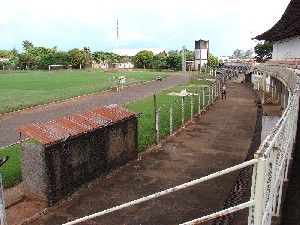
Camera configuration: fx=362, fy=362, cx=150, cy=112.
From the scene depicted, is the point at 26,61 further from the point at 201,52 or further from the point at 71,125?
the point at 71,125

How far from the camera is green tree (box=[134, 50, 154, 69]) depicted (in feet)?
287

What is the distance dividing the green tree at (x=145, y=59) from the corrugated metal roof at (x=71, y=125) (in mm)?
77400

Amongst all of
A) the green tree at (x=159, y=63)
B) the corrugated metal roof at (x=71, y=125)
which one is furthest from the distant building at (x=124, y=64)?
the corrugated metal roof at (x=71, y=125)

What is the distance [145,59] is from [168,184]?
3163 inches

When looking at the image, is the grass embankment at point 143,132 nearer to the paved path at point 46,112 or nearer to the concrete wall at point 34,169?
the concrete wall at point 34,169

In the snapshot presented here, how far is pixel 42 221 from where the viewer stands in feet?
24.3

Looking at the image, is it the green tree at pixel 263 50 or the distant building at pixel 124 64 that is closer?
the green tree at pixel 263 50

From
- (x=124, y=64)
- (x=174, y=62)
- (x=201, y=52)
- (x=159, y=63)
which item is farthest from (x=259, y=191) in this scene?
(x=124, y=64)

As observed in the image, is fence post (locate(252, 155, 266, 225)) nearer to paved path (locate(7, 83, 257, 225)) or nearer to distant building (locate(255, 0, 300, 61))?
paved path (locate(7, 83, 257, 225))

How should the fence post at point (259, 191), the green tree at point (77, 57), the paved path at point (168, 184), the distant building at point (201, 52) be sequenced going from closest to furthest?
1. the fence post at point (259, 191)
2. the paved path at point (168, 184)
3. the green tree at point (77, 57)
4. the distant building at point (201, 52)

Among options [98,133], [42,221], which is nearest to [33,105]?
[98,133]

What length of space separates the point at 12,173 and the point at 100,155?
2.74 metres

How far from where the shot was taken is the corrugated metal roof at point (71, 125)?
27.1 ft

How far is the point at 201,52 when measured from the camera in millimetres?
86562
